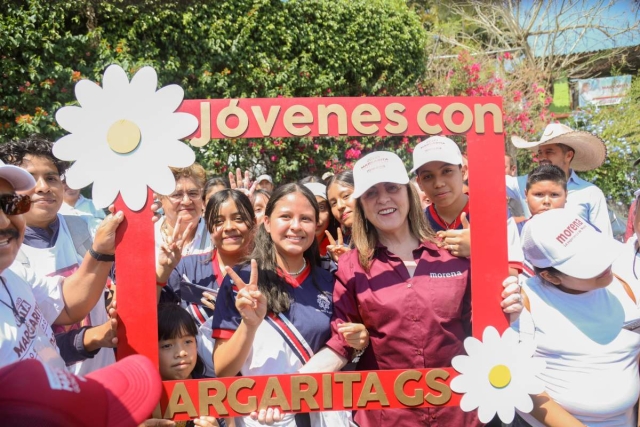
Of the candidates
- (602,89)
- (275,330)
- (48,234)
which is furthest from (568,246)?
(602,89)

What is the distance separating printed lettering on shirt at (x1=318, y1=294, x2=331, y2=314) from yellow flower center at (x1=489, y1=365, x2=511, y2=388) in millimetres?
723

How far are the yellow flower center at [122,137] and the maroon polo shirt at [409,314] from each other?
99 centimetres

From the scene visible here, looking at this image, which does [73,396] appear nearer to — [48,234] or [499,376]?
[499,376]

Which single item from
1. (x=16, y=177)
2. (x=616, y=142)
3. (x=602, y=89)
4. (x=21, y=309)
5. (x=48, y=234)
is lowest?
(x=21, y=309)

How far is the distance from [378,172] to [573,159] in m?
3.04

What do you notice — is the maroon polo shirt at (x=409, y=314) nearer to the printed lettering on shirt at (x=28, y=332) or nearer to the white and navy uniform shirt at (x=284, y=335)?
the white and navy uniform shirt at (x=284, y=335)

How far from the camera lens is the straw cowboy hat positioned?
4.48 m

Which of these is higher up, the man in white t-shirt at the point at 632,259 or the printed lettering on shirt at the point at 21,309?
the man in white t-shirt at the point at 632,259

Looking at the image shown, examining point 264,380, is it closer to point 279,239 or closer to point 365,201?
point 279,239

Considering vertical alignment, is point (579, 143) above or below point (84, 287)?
above

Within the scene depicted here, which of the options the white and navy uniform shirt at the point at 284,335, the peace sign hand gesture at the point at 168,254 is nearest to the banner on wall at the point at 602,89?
the white and navy uniform shirt at the point at 284,335

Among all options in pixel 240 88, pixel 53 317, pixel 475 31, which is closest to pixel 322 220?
pixel 53 317

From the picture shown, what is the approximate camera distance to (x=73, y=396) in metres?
1.23

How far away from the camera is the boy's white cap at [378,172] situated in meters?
2.35
